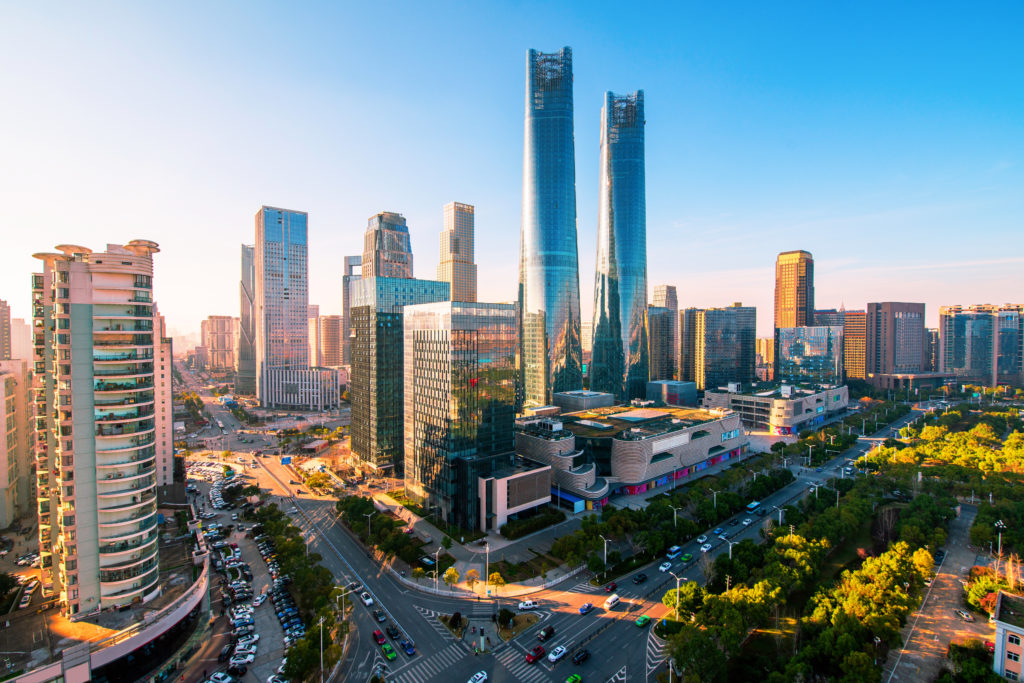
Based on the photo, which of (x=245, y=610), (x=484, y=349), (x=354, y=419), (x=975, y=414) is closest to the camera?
(x=245, y=610)

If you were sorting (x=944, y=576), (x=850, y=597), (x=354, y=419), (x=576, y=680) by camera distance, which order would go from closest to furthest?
(x=576, y=680) < (x=850, y=597) < (x=944, y=576) < (x=354, y=419)

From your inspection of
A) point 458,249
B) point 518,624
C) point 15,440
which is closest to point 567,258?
point 458,249

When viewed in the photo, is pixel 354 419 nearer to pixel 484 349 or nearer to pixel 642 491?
pixel 484 349

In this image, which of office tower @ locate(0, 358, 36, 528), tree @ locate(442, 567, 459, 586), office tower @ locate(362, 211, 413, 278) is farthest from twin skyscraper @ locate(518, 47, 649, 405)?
office tower @ locate(0, 358, 36, 528)

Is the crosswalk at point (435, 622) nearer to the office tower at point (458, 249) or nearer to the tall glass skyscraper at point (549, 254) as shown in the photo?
the tall glass skyscraper at point (549, 254)

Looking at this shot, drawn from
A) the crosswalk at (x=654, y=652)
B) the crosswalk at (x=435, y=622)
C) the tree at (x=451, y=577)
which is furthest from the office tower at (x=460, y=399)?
Result: the crosswalk at (x=654, y=652)

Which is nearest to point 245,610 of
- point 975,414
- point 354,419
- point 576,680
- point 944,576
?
point 576,680
